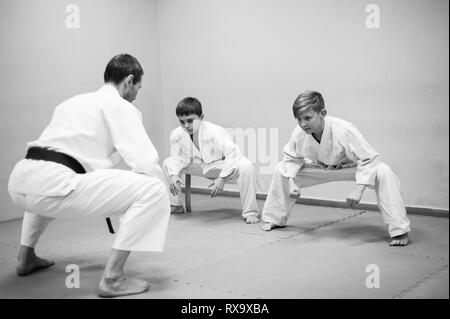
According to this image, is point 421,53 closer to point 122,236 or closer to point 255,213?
point 255,213

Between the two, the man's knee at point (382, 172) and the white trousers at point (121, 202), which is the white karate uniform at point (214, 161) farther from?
the white trousers at point (121, 202)

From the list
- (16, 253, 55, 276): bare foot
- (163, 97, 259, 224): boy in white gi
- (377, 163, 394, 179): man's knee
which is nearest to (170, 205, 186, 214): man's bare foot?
(163, 97, 259, 224): boy in white gi

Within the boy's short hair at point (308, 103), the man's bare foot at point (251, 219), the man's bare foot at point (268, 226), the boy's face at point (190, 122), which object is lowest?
the man's bare foot at point (251, 219)

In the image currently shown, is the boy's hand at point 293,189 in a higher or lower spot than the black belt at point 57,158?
lower

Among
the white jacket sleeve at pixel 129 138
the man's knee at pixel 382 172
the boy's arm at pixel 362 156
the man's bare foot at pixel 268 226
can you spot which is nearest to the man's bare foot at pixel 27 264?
the white jacket sleeve at pixel 129 138

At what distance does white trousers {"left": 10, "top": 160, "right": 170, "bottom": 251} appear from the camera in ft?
8.46

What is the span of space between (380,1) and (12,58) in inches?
135

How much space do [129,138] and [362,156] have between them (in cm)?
174

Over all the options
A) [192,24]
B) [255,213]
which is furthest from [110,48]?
[255,213]

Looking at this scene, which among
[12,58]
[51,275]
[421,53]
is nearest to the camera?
[51,275]

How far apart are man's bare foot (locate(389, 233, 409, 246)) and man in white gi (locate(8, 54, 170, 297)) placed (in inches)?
66.2

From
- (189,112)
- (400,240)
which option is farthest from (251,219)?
(400,240)

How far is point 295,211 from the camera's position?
4836mm

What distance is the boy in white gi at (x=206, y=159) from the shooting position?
4438mm
